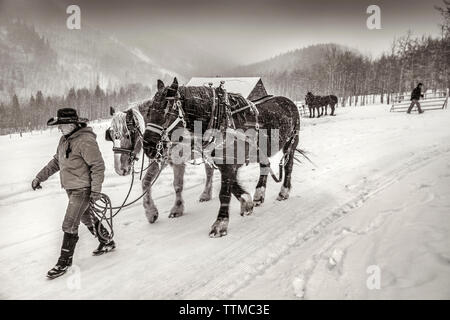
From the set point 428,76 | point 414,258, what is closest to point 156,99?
point 414,258

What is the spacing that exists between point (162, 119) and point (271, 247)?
7.91 ft

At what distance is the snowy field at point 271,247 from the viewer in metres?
3.08

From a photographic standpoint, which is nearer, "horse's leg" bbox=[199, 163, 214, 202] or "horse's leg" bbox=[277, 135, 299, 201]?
"horse's leg" bbox=[277, 135, 299, 201]

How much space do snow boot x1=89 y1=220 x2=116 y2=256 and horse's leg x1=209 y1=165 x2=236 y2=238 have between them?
4.98 ft

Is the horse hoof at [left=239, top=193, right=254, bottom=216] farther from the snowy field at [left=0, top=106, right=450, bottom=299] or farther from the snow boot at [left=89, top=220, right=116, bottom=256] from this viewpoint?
the snow boot at [left=89, top=220, right=116, bottom=256]

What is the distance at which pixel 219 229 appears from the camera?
4523 millimetres

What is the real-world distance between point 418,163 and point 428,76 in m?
62.6

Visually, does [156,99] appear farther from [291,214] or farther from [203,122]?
[291,214]

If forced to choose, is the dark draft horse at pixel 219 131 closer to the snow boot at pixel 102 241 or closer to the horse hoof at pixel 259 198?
the horse hoof at pixel 259 198

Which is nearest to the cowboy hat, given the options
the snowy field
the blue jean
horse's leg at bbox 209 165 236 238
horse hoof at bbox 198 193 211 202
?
the blue jean

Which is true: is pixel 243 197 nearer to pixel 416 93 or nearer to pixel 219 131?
pixel 219 131

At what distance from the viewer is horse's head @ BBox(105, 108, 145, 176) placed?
15.3ft

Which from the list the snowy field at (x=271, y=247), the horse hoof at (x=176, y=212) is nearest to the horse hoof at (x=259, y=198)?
the snowy field at (x=271, y=247)
